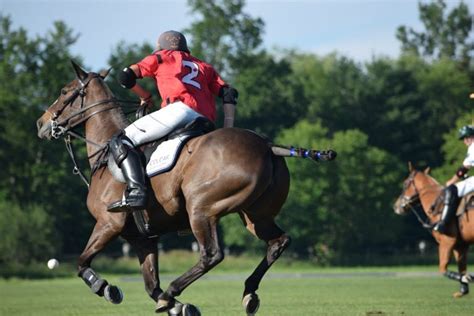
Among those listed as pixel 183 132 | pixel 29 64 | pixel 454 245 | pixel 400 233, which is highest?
pixel 29 64

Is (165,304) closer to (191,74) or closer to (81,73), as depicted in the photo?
(191,74)

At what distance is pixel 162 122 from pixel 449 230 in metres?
12.5

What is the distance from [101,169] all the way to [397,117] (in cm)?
6275

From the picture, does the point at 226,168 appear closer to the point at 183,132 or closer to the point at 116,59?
the point at 183,132

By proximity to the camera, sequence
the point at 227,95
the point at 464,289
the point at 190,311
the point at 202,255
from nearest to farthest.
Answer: the point at 190,311 → the point at 202,255 → the point at 227,95 → the point at 464,289

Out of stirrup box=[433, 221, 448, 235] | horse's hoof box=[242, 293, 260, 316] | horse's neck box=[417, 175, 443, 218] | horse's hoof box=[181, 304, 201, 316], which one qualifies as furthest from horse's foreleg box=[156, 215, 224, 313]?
horse's neck box=[417, 175, 443, 218]

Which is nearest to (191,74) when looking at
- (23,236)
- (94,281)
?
(94,281)

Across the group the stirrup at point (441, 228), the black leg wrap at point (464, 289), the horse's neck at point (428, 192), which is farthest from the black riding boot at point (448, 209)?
the black leg wrap at point (464, 289)

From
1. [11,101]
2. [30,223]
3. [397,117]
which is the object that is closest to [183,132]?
[30,223]

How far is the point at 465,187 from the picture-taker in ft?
74.2

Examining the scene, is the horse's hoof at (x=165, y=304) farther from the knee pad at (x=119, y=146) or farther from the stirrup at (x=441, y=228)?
the stirrup at (x=441, y=228)

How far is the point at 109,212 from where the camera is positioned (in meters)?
12.2

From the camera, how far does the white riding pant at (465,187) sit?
887 inches

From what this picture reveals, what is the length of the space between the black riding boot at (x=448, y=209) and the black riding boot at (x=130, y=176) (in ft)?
40.6
